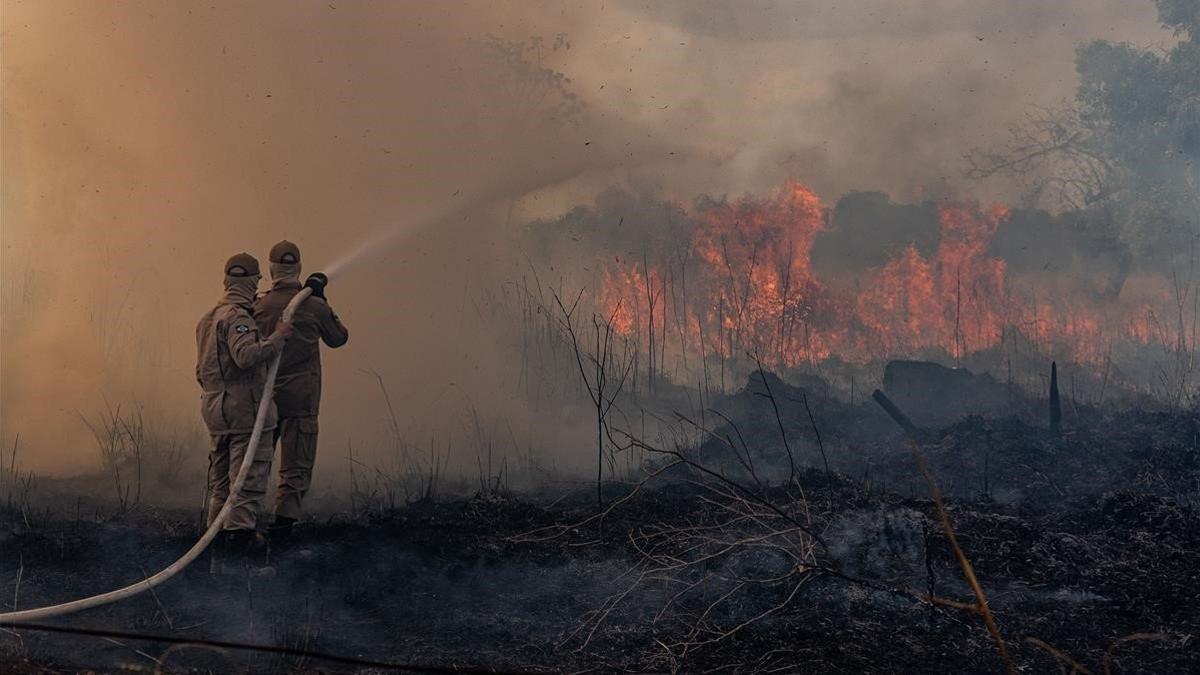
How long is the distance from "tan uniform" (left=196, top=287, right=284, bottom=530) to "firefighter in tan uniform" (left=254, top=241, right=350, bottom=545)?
439 mm

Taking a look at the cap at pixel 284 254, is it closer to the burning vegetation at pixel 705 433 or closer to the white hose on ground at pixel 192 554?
the white hose on ground at pixel 192 554

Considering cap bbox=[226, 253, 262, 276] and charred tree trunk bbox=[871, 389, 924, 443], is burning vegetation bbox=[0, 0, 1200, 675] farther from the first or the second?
cap bbox=[226, 253, 262, 276]

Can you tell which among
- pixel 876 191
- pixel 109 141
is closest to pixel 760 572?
pixel 876 191

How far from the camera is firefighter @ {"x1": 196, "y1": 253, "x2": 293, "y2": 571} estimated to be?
660cm

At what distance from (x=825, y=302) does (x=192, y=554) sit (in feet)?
32.6

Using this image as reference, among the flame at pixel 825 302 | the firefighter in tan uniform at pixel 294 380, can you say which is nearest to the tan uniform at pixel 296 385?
the firefighter in tan uniform at pixel 294 380

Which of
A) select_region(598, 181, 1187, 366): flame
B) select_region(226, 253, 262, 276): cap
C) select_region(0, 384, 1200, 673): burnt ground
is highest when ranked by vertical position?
select_region(598, 181, 1187, 366): flame

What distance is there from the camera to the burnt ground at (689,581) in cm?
557

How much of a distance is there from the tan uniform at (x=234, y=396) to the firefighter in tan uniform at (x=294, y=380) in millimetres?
439

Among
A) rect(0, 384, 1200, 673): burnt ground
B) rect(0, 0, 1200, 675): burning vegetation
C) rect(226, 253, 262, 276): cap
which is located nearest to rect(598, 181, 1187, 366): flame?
rect(0, 0, 1200, 675): burning vegetation

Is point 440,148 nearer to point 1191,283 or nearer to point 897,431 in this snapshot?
point 897,431

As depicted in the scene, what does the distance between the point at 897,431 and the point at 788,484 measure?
298 centimetres

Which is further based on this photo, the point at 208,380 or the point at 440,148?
the point at 440,148

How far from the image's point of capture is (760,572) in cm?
671
